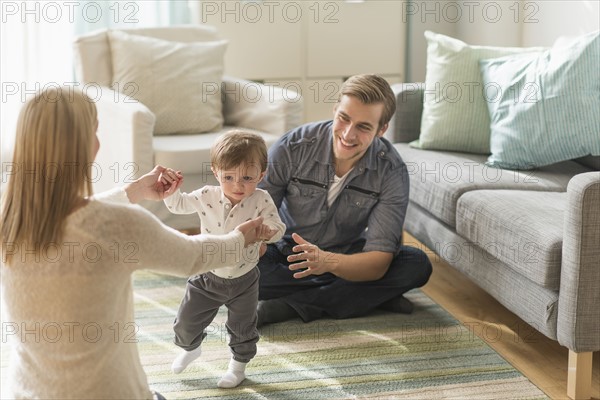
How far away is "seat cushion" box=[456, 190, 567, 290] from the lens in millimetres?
2328

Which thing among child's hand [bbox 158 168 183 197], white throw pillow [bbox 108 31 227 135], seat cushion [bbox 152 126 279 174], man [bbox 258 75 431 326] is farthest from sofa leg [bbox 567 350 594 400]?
white throw pillow [bbox 108 31 227 135]

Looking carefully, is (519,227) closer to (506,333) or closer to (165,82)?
(506,333)

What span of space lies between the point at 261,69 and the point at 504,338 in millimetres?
2319

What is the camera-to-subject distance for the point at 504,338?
2721mm

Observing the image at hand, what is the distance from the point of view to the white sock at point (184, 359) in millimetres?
2391

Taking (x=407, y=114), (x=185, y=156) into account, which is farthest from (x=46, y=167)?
(x=407, y=114)

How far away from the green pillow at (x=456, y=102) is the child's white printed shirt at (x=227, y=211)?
127 cm

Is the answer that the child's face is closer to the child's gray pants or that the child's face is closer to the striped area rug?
the child's gray pants

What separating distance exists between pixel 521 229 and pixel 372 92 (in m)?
0.61

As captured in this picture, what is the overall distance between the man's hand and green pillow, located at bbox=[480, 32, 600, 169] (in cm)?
84

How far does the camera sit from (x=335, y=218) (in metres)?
2.85

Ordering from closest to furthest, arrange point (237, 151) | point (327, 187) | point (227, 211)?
point (237, 151), point (227, 211), point (327, 187)

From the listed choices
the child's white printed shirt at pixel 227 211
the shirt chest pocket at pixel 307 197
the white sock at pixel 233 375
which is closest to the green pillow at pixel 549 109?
the shirt chest pocket at pixel 307 197

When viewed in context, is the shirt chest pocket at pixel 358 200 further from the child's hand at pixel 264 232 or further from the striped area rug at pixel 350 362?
the child's hand at pixel 264 232
